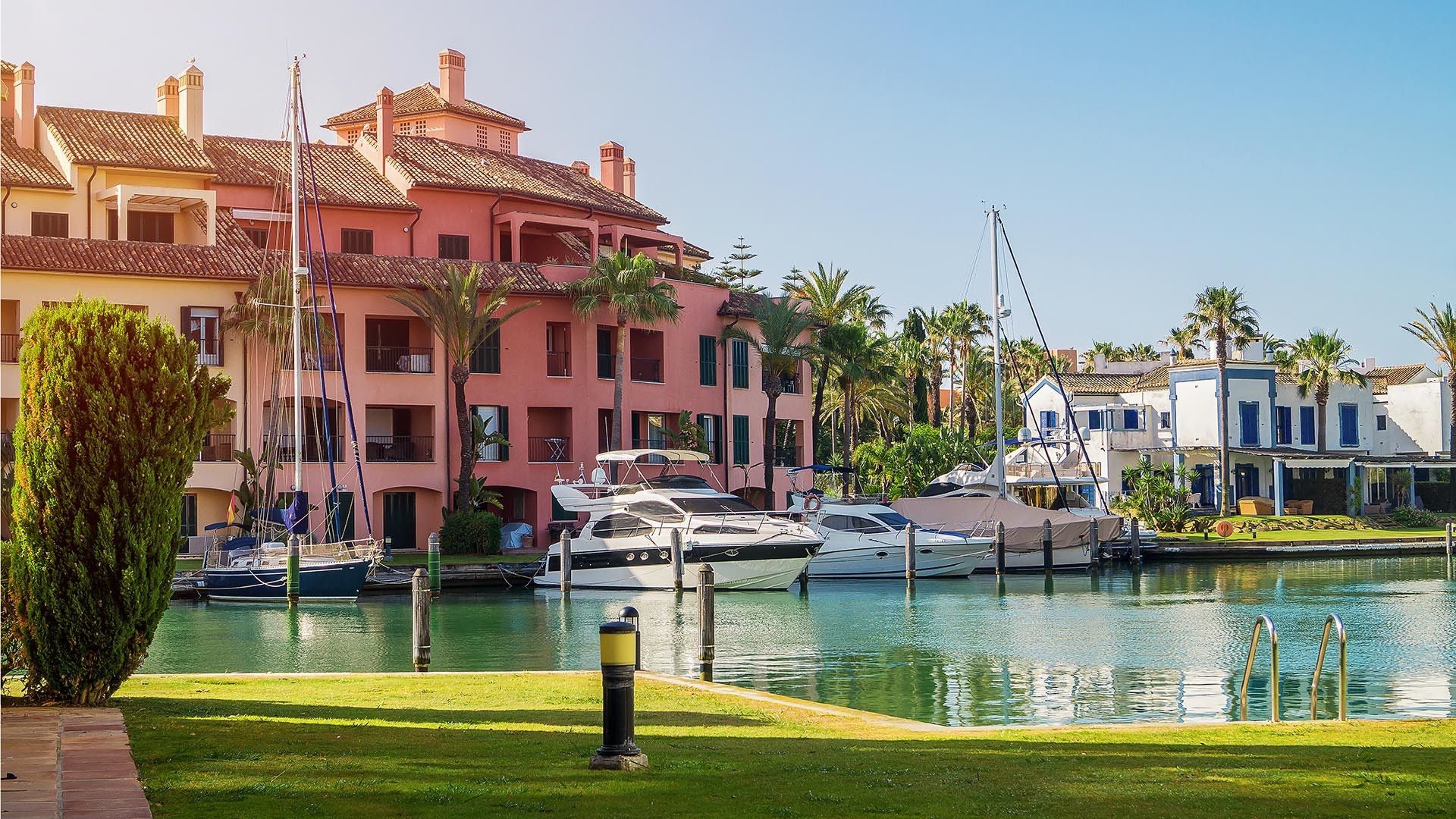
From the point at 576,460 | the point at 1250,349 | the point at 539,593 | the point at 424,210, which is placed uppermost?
the point at 424,210

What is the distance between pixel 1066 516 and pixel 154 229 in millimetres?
33663

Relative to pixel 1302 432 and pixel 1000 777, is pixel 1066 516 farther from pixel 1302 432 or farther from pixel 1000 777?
pixel 1000 777

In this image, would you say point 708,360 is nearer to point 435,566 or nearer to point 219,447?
point 219,447

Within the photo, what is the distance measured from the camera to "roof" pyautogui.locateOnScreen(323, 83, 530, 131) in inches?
2606

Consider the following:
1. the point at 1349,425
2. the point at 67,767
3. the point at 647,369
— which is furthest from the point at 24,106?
the point at 1349,425

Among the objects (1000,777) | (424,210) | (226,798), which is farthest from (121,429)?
(424,210)

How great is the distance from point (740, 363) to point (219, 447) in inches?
857

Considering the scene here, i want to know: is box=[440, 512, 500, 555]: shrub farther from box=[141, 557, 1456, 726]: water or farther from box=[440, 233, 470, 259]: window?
box=[440, 233, 470, 259]: window

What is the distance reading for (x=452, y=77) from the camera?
6744 cm

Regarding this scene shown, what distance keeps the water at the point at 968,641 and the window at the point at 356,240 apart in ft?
62.5

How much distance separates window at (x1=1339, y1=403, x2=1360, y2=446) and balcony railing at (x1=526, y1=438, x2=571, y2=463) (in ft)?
139

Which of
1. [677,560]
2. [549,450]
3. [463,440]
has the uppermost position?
[463,440]

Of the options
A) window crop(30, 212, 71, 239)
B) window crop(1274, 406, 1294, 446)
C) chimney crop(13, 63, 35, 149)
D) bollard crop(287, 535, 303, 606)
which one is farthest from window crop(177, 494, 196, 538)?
window crop(1274, 406, 1294, 446)

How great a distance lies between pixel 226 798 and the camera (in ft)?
30.3
